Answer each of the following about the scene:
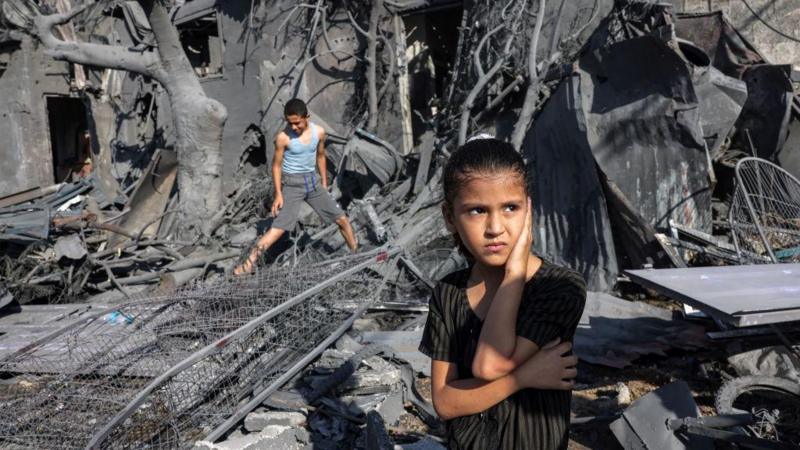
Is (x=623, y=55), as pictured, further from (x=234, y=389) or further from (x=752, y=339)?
(x=234, y=389)

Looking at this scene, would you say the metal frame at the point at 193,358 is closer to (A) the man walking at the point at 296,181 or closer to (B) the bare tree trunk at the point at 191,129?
(A) the man walking at the point at 296,181

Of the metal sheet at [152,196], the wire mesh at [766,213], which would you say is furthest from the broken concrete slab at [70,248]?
the wire mesh at [766,213]

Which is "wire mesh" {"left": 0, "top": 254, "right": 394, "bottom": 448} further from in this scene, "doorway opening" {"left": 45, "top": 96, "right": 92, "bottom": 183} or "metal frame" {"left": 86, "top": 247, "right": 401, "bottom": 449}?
"doorway opening" {"left": 45, "top": 96, "right": 92, "bottom": 183}

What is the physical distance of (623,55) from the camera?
17.3ft

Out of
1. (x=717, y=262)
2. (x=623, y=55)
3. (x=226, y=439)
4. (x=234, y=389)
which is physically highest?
(x=623, y=55)

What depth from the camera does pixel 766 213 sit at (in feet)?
13.7

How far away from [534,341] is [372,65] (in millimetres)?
8533

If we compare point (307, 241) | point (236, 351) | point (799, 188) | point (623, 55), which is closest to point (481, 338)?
point (236, 351)

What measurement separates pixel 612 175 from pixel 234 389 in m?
3.62

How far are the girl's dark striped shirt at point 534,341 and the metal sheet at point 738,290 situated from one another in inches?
51.1

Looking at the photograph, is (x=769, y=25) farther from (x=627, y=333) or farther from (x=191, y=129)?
(x=191, y=129)

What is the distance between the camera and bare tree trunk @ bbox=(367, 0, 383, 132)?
30.5 feet

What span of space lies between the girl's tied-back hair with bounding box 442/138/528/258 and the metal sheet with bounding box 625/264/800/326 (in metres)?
1.45

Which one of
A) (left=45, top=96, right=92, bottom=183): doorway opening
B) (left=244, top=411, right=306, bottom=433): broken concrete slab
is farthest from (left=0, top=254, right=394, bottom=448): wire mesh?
(left=45, top=96, right=92, bottom=183): doorway opening
